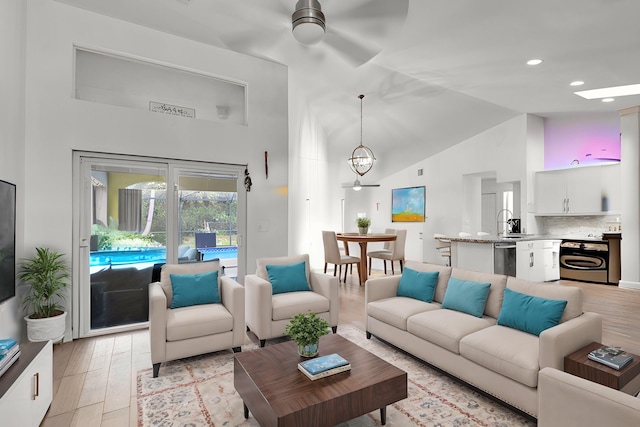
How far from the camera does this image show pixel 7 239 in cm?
264

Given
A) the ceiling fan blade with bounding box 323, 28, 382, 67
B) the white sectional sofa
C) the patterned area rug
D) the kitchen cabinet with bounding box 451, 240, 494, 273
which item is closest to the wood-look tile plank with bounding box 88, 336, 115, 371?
the patterned area rug

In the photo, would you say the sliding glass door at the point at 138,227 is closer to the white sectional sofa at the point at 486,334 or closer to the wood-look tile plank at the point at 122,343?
the wood-look tile plank at the point at 122,343

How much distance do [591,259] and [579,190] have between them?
129 centimetres

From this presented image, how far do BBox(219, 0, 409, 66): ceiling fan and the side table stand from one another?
2865mm

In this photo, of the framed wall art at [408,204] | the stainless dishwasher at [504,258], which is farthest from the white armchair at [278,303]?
the framed wall art at [408,204]

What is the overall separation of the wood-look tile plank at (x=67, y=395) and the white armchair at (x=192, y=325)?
0.53m

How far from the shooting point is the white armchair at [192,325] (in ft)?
9.25

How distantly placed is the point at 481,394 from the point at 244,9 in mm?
3878

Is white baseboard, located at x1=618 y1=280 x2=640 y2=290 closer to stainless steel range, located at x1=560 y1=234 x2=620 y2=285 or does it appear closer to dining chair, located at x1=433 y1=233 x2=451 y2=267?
stainless steel range, located at x1=560 y1=234 x2=620 y2=285

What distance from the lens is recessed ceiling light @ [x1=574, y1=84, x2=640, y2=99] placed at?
496 centimetres

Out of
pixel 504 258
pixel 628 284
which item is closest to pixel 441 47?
pixel 504 258

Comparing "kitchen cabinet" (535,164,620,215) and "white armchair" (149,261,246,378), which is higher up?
"kitchen cabinet" (535,164,620,215)

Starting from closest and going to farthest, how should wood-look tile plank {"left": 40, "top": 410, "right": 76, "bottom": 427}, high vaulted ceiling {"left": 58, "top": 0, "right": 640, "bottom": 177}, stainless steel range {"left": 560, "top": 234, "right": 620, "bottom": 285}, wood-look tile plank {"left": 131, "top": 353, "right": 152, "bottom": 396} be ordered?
wood-look tile plank {"left": 40, "top": 410, "right": 76, "bottom": 427} < wood-look tile plank {"left": 131, "top": 353, "right": 152, "bottom": 396} < high vaulted ceiling {"left": 58, "top": 0, "right": 640, "bottom": 177} < stainless steel range {"left": 560, "top": 234, "right": 620, "bottom": 285}

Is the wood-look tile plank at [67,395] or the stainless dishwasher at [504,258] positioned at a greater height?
the stainless dishwasher at [504,258]
